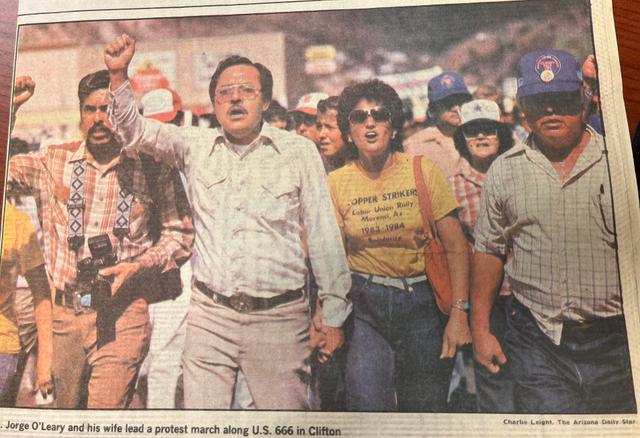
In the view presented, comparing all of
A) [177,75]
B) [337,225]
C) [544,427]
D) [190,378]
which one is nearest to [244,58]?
[177,75]

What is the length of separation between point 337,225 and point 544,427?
261 millimetres

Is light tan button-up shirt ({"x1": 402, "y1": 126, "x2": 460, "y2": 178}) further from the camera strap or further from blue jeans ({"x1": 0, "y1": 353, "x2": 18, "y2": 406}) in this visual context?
blue jeans ({"x1": 0, "y1": 353, "x2": 18, "y2": 406})

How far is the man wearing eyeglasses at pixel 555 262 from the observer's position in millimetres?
484

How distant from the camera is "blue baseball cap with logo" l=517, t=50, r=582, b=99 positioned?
21.0 inches

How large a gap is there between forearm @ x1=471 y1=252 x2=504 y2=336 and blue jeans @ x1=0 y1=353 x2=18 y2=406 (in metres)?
0.44

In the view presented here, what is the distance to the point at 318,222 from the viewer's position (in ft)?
1.71

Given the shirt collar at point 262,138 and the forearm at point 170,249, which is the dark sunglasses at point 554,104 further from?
the forearm at point 170,249

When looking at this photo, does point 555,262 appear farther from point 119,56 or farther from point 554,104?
point 119,56

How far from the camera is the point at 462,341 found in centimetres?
50

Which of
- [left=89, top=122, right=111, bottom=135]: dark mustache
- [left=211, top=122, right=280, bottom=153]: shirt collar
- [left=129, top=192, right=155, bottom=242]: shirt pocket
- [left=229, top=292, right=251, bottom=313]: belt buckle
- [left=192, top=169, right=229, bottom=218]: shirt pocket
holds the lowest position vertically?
[left=229, top=292, right=251, bottom=313]: belt buckle

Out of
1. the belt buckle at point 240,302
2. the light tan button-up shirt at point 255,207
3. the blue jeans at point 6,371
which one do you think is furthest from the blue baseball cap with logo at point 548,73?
the blue jeans at point 6,371

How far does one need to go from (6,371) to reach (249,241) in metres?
0.26

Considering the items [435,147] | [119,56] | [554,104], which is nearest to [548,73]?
[554,104]

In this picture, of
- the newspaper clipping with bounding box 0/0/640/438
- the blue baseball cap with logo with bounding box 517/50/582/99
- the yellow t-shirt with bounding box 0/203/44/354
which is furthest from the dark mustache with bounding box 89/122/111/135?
the blue baseball cap with logo with bounding box 517/50/582/99
